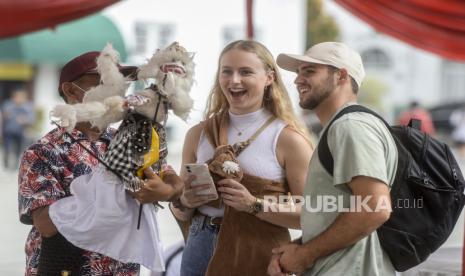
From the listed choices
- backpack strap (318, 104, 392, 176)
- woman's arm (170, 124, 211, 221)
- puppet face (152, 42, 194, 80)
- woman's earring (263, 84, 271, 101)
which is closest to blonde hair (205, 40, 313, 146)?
woman's earring (263, 84, 271, 101)

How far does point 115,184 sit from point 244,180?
585mm

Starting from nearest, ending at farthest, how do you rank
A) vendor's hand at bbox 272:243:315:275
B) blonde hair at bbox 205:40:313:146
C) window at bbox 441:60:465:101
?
vendor's hand at bbox 272:243:315:275 → blonde hair at bbox 205:40:313:146 → window at bbox 441:60:465:101

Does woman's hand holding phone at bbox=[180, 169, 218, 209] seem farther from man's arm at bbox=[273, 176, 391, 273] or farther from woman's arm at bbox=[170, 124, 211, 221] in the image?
man's arm at bbox=[273, 176, 391, 273]

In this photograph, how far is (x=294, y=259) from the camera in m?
2.55

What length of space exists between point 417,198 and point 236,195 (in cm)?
68

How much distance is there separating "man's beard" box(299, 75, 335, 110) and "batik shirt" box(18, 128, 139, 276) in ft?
2.57

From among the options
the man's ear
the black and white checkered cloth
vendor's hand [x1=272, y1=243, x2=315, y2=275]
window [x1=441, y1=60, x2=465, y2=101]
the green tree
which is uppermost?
the man's ear

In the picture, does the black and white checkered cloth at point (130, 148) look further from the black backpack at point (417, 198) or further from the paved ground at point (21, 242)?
the paved ground at point (21, 242)

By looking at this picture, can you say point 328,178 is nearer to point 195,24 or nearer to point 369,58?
point 195,24

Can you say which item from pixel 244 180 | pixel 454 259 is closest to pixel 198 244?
pixel 244 180

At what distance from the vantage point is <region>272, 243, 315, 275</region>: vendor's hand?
8.31ft

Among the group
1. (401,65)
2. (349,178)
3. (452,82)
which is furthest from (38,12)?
(452,82)

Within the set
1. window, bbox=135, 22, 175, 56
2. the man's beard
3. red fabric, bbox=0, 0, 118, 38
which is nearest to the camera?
the man's beard

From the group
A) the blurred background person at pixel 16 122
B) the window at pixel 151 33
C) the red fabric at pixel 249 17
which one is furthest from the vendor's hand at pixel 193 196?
the window at pixel 151 33
